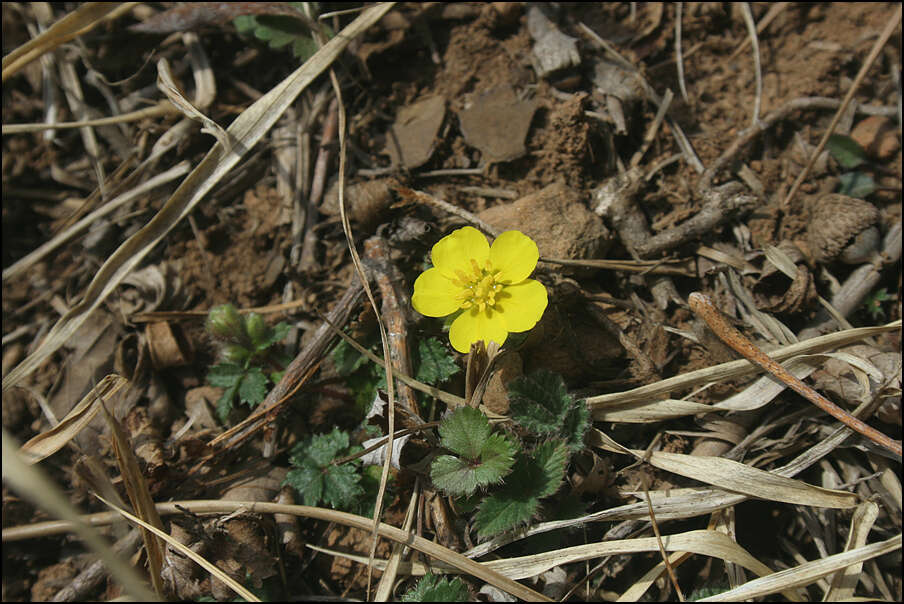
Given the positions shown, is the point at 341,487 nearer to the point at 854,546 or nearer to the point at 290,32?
the point at 854,546

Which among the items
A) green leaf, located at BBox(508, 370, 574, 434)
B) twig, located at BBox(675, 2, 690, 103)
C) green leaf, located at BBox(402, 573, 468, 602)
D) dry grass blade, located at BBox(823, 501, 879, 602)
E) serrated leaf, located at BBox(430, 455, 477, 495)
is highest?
twig, located at BBox(675, 2, 690, 103)

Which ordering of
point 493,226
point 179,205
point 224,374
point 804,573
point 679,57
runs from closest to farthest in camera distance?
point 804,573
point 493,226
point 224,374
point 179,205
point 679,57

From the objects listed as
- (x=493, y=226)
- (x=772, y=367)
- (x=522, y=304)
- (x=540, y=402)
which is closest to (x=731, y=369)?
(x=772, y=367)

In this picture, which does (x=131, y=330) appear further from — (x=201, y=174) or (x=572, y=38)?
→ (x=572, y=38)

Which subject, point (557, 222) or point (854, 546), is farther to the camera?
point (557, 222)

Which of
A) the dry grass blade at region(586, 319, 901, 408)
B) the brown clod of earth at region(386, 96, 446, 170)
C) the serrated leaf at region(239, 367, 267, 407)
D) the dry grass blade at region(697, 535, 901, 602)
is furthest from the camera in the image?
the brown clod of earth at region(386, 96, 446, 170)

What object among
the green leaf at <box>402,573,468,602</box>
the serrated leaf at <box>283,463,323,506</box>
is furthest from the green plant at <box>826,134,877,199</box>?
the serrated leaf at <box>283,463,323,506</box>

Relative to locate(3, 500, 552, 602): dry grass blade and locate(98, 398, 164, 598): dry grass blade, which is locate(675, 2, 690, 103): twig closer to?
locate(3, 500, 552, 602): dry grass blade
